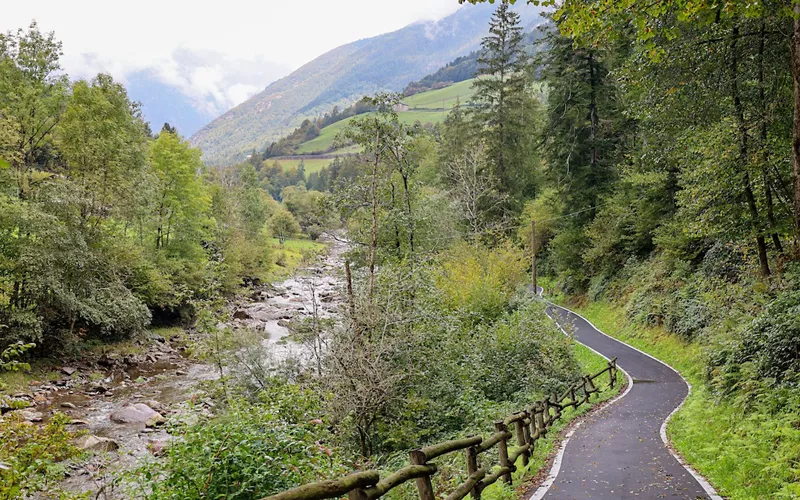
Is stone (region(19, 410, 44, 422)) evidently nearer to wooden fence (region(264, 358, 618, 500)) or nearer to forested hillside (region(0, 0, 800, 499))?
forested hillside (region(0, 0, 800, 499))

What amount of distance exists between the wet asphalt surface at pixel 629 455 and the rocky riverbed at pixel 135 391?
305 inches

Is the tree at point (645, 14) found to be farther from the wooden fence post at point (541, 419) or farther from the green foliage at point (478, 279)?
the green foliage at point (478, 279)

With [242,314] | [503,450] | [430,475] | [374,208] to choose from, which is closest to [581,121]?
[374,208]

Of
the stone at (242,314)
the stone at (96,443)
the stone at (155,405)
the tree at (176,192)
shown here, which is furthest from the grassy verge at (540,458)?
the tree at (176,192)

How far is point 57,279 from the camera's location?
21250 millimetres

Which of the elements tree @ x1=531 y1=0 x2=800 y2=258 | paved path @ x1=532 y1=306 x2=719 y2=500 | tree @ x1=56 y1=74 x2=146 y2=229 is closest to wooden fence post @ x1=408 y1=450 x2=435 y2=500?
paved path @ x1=532 y1=306 x2=719 y2=500

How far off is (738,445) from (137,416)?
17715 mm

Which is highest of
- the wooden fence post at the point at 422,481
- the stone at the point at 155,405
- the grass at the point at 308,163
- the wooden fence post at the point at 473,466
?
the grass at the point at 308,163

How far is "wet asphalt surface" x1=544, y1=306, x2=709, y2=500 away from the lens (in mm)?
7363

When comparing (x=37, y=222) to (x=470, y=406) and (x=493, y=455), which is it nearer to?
(x=470, y=406)

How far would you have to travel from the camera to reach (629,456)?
929 cm

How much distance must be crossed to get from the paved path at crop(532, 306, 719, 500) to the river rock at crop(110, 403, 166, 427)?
A: 13.8 metres

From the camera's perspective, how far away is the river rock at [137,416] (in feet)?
55.0

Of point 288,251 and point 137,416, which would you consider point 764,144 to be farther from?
point 288,251
